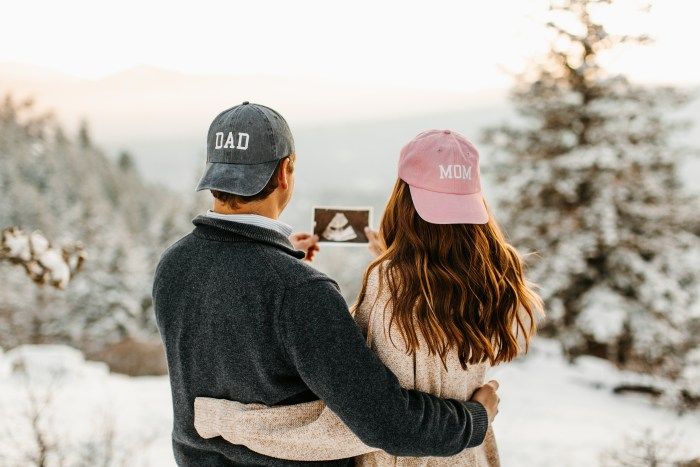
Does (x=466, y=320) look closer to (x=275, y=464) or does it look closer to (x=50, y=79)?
(x=275, y=464)

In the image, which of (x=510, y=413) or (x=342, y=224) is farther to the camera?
(x=510, y=413)

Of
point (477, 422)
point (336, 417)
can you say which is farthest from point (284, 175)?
point (477, 422)

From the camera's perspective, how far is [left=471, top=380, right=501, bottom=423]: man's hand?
1808 millimetres

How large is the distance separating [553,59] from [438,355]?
13511mm

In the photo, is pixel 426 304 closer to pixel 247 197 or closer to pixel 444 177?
pixel 444 177

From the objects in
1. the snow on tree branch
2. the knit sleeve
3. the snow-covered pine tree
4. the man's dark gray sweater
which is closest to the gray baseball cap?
the man's dark gray sweater

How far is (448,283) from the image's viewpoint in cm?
170

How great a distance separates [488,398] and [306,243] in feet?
2.72

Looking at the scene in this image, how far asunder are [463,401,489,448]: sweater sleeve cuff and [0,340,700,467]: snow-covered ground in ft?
13.0

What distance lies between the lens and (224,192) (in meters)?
1.68

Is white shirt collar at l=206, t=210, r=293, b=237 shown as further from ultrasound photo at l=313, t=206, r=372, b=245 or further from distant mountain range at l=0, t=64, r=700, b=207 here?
distant mountain range at l=0, t=64, r=700, b=207

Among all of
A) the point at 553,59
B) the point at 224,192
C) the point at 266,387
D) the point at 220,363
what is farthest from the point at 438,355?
the point at 553,59

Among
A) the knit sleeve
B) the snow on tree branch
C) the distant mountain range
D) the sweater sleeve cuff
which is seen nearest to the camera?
the knit sleeve

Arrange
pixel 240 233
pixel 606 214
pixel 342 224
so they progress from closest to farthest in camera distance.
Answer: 1. pixel 240 233
2. pixel 342 224
3. pixel 606 214
